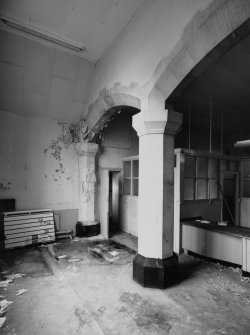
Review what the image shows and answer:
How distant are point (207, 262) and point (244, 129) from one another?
5.08 metres

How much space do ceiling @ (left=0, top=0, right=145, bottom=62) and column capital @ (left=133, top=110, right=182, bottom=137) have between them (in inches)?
71.6

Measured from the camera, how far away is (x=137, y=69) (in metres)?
3.35

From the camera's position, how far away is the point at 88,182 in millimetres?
5609

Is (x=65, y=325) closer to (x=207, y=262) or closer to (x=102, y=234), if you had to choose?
(x=207, y=262)

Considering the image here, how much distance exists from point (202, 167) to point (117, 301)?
355cm

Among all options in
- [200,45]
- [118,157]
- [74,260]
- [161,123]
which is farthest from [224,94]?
[74,260]

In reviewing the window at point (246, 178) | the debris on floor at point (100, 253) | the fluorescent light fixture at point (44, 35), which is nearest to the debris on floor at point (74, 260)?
the debris on floor at point (100, 253)

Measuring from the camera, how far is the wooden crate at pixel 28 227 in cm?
468

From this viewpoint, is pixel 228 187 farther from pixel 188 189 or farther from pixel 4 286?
pixel 4 286

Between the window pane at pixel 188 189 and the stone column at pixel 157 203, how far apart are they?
5.71ft

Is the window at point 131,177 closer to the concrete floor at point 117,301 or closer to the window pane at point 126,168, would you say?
the window pane at point 126,168

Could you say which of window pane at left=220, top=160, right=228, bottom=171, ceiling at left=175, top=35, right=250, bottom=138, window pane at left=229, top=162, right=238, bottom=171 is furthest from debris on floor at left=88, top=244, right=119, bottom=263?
window pane at left=229, top=162, right=238, bottom=171

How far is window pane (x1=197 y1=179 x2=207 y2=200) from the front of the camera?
5016 mm

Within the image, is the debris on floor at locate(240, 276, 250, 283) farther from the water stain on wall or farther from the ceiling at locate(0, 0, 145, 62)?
the ceiling at locate(0, 0, 145, 62)
